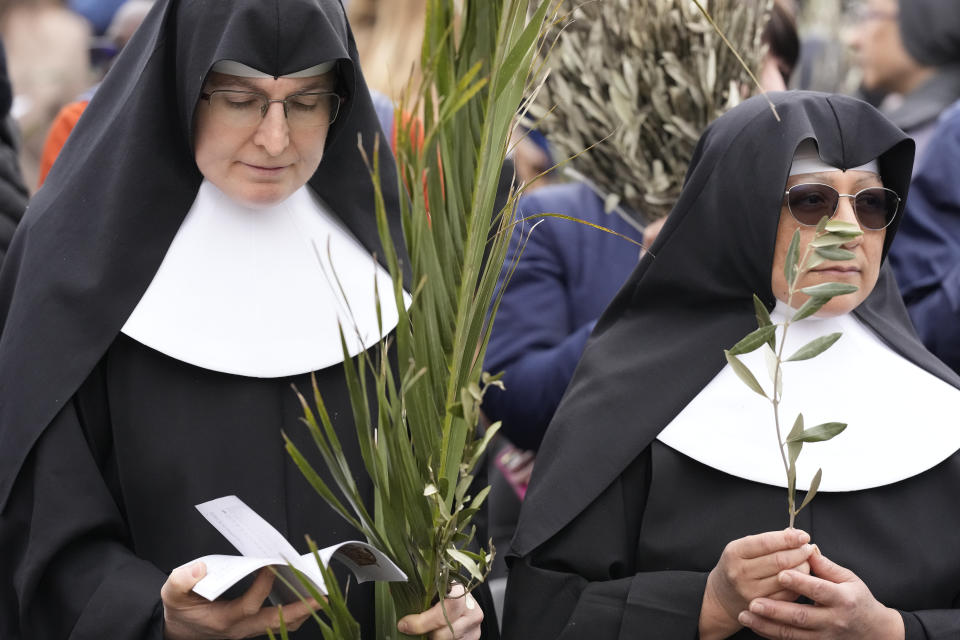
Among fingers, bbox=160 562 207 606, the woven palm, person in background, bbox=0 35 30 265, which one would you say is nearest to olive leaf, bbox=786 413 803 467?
fingers, bbox=160 562 207 606

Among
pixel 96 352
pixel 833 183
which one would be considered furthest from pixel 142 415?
pixel 833 183

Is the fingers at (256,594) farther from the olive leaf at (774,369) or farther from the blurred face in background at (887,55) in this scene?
the blurred face in background at (887,55)

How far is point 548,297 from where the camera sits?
3.87 m

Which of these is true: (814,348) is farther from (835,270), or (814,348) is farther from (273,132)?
(273,132)

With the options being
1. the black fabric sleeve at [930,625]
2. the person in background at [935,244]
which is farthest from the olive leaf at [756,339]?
the person in background at [935,244]

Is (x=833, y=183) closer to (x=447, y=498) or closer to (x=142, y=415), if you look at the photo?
(x=447, y=498)

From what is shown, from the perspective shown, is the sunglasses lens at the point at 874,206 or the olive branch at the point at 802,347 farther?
the sunglasses lens at the point at 874,206

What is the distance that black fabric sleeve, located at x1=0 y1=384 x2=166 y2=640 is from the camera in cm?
254

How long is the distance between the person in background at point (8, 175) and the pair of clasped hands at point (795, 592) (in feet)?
7.49

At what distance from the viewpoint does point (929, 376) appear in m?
2.93

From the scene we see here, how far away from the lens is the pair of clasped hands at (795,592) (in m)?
2.46

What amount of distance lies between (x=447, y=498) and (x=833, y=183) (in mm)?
1196

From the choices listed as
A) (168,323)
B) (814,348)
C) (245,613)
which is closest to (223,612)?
(245,613)

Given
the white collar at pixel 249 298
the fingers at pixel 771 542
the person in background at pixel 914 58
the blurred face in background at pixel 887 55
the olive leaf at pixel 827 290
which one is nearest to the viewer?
the olive leaf at pixel 827 290
